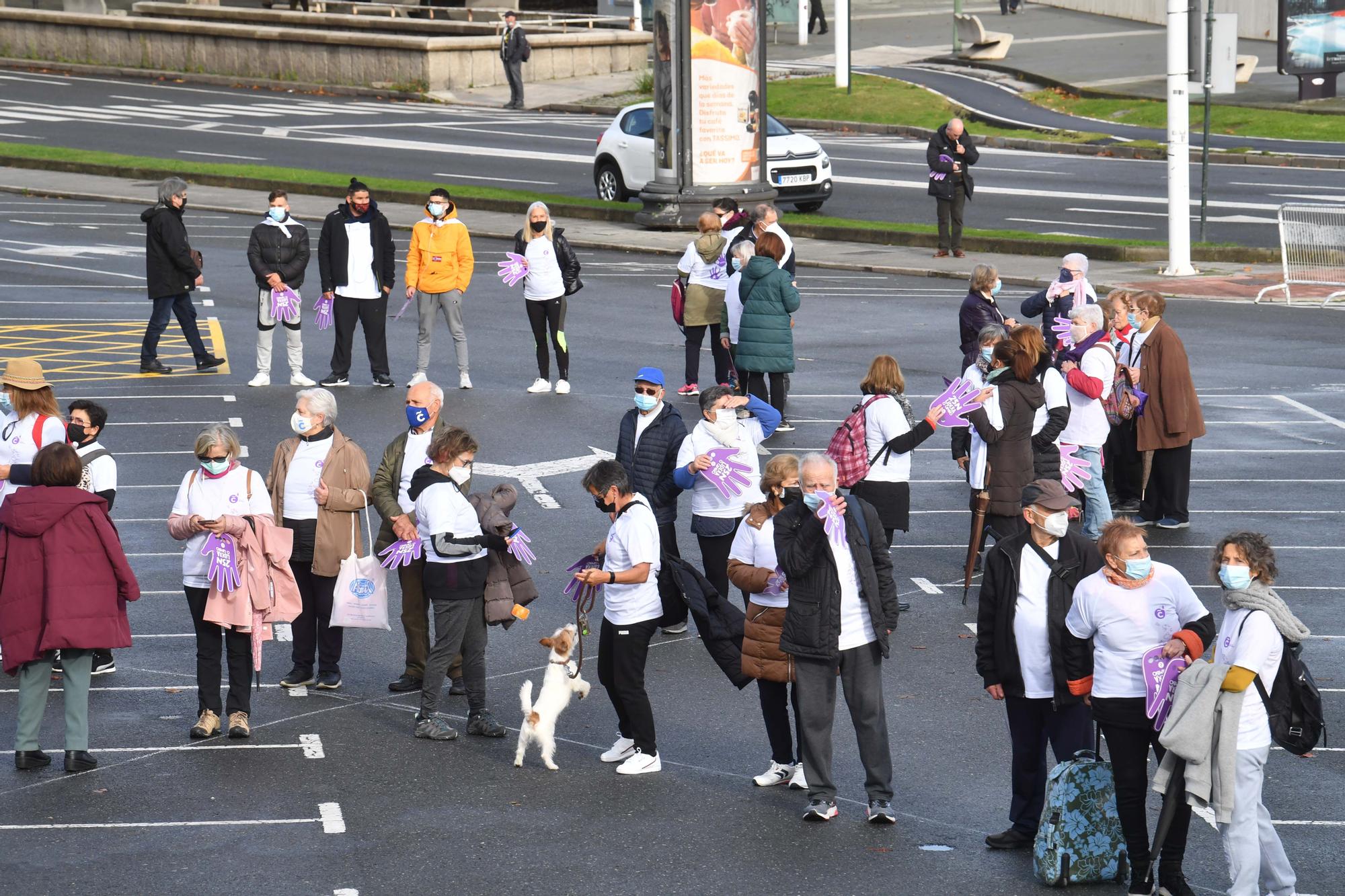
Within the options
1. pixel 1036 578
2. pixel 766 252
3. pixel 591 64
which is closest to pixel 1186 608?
pixel 1036 578

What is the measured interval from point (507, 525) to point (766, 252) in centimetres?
633

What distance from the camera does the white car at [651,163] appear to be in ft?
97.7

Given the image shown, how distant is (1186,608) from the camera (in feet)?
24.7

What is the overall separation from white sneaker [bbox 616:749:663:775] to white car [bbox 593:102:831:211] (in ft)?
68.1

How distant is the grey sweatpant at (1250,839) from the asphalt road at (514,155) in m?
20.8

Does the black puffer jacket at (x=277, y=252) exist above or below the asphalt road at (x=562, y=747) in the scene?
above

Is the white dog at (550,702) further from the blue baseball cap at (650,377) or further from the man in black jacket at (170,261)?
the man in black jacket at (170,261)

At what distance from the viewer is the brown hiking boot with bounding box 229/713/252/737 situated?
959 cm

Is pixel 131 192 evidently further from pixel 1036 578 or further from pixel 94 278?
pixel 1036 578

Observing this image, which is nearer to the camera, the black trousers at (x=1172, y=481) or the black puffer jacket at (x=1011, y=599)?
the black puffer jacket at (x=1011, y=599)

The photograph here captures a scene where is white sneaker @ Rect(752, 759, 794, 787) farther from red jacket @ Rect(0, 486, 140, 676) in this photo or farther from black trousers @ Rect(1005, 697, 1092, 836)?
red jacket @ Rect(0, 486, 140, 676)

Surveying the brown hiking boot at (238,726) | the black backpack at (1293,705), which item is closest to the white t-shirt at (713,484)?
the brown hiking boot at (238,726)

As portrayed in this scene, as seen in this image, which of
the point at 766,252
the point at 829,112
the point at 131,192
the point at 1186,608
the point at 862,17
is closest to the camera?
the point at 1186,608

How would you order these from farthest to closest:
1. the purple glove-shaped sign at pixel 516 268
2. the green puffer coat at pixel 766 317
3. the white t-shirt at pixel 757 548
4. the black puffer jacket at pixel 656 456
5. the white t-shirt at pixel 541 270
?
1. the white t-shirt at pixel 541 270
2. the purple glove-shaped sign at pixel 516 268
3. the green puffer coat at pixel 766 317
4. the black puffer jacket at pixel 656 456
5. the white t-shirt at pixel 757 548
